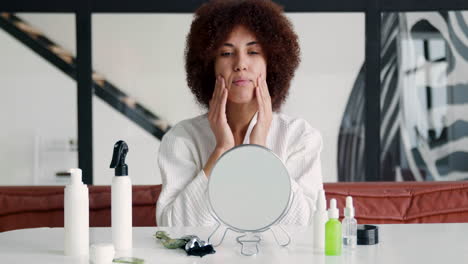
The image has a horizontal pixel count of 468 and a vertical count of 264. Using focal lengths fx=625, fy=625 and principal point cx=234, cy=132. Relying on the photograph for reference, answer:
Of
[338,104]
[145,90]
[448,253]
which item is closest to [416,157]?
[338,104]

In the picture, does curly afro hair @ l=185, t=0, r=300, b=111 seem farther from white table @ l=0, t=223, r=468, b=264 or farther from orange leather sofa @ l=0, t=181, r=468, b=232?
white table @ l=0, t=223, r=468, b=264

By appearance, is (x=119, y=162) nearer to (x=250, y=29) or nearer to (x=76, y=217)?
(x=76, y=217)

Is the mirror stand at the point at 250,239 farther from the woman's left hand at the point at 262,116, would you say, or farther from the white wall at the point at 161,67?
the white wall at the point at 161,67

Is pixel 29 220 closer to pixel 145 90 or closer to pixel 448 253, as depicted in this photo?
pixel 448 253

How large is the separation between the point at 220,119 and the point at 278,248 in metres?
0.54

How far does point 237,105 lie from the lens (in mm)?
1754

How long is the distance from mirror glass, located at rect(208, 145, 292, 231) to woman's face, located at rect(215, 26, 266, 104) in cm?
52

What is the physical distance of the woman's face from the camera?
1.69 metres

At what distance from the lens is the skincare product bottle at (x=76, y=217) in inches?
44.5

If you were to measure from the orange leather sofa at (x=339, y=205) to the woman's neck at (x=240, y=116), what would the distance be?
1.34ft

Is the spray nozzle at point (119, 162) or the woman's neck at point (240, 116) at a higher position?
the woman's neck at point (240, 116)

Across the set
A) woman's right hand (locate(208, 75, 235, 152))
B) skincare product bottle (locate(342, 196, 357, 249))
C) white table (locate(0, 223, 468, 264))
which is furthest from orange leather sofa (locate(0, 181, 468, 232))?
skincare product bottle (locate(342, 196, 357, 249))

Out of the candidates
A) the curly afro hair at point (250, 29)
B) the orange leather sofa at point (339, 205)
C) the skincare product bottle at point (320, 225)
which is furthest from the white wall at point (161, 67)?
the skincare product bottle at point (320, 225)

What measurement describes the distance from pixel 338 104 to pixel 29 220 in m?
2.37
